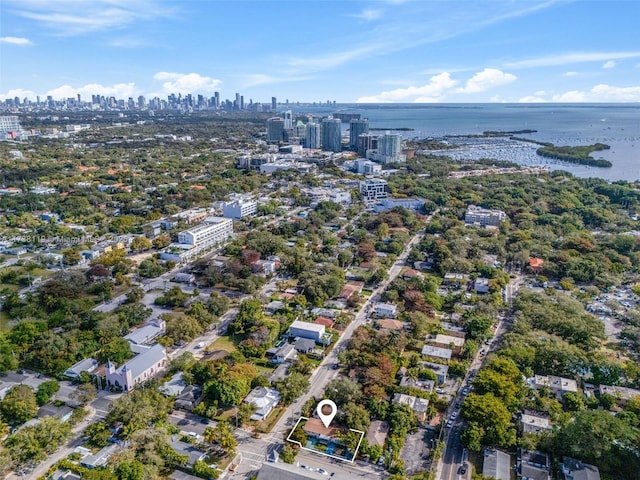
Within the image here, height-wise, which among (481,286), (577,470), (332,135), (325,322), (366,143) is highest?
(332,135)

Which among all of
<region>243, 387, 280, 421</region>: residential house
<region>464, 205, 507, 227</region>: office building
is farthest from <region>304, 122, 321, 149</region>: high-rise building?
<region>243, 387, 280, 421</region>: residential house

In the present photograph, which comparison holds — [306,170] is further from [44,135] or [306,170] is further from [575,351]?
[44,135]

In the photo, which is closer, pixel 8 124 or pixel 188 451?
pixel 188 451

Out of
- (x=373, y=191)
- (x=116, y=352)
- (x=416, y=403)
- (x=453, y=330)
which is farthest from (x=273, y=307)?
(x=373, y=191)

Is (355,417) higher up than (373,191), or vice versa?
(373,191)

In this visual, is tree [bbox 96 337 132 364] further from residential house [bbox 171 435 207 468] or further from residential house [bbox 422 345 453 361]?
residential house [bbox 422 345 453 361]

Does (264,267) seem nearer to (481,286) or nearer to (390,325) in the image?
(390,325)

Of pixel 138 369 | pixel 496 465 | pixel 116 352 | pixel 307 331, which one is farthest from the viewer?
pixel 307 331
